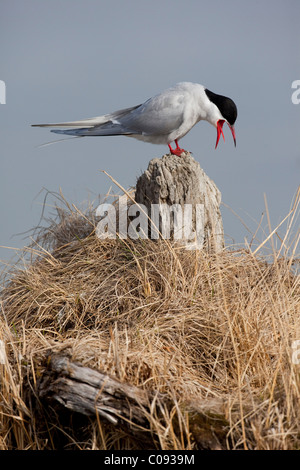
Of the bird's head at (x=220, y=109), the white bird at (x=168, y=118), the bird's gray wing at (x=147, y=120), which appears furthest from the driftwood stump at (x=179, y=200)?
the bird's head at (x=220, y=109)

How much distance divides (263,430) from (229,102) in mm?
3230

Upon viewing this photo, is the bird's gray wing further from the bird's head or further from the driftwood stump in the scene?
the driftwood stump

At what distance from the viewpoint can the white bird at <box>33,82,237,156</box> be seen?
4.75 m

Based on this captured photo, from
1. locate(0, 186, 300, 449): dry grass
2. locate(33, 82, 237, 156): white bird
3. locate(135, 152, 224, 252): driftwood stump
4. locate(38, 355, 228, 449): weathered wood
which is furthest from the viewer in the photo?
locate(33, 82, 237, 156): white bird

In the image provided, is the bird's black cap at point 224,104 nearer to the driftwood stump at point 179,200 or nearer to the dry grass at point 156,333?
the driftwood stump at point 179,200

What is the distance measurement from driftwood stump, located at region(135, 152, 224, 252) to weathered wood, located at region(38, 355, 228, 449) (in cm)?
173

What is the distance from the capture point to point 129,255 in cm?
418

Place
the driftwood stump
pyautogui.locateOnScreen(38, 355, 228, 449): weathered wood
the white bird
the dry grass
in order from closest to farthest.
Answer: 1. pyautogui.locateOnScreen(38, 355, 228, 449): weathered wood
2. the dry grass
3. the driftwood stump
4. the white bird

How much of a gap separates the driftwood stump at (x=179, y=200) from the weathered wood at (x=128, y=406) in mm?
1730

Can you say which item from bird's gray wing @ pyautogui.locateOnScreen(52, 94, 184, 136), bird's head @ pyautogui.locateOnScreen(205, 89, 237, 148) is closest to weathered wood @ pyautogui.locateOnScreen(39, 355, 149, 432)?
bird's gray wing @ pyautogui.locateOnScreen(52, 94, 184, 136)

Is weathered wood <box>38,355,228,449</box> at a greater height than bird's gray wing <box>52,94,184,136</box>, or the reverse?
bird's gray wing <box>52,94,184,136</box>

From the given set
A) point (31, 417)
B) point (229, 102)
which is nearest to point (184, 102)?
point (229, 102)
